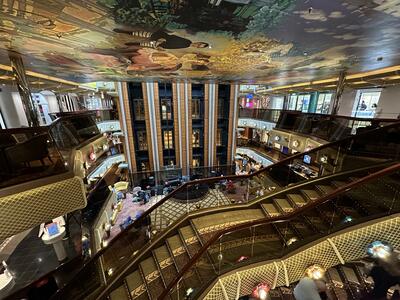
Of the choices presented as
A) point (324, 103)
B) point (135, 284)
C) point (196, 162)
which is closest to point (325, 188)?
point (135, 284)

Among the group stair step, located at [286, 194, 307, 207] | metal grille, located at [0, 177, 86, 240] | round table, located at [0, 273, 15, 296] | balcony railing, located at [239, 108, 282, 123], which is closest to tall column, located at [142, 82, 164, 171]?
balcony railing, located at [239, 108, 282, 123]

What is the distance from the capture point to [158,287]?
12.1 ft

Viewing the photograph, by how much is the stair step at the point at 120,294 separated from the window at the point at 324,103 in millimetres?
18811

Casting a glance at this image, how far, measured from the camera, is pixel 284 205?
484cm

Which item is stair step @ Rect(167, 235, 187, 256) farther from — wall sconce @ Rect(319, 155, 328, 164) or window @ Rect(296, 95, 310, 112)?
window @ Rect(296, 95, 310, 112)

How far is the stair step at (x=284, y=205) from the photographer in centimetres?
467

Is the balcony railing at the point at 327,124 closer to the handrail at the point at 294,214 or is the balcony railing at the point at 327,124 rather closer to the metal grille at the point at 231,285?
the handrail at the point at 294,214

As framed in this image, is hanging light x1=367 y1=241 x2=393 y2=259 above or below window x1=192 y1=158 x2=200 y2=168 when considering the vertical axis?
above

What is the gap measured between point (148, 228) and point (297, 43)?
5963 mm

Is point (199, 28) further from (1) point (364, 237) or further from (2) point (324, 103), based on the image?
(2) point (324, 103)

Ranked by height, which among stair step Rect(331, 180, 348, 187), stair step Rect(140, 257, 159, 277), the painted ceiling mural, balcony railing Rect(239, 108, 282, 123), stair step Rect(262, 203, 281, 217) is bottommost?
stair step Rect(140, 257, 159, 277)

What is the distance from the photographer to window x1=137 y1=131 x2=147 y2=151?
16.5 m

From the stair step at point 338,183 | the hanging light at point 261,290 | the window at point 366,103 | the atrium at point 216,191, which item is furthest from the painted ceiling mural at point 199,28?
the window at point 366,103

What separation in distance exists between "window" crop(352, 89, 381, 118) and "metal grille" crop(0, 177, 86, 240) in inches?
656
